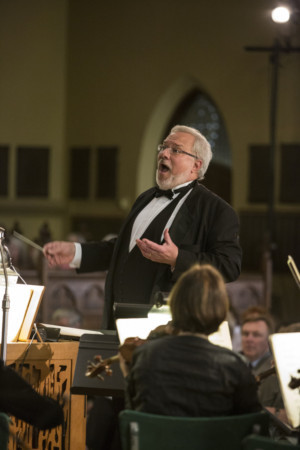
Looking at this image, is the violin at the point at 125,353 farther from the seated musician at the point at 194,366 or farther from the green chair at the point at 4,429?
the green chair at the point at 4,429

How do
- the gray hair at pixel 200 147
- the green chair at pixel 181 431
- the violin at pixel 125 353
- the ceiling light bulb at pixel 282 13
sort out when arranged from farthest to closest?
the ceiling light bulb at pixel 282 13 < the gray hair at pixel 200 147 < the violin at pixel 125 353 < the green chair at pixel 181 431

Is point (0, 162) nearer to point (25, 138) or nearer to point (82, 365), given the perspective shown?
point (25, 138)

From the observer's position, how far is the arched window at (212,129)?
14938 mm

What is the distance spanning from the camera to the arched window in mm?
14938

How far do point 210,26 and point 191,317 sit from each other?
1215cm

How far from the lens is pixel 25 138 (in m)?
14.6

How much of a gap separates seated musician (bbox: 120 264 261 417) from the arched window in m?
11.9

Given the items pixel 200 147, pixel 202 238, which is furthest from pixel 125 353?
pixel 200 147

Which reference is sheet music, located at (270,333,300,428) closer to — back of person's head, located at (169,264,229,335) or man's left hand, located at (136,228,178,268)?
back of person's head, located at (169,264,229,335)

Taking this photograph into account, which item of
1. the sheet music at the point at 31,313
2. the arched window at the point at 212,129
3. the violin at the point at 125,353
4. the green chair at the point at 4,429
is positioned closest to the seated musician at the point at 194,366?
the violin at the point at 125,353

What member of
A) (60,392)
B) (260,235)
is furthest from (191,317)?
(260,235)

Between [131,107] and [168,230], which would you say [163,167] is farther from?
[131,107]

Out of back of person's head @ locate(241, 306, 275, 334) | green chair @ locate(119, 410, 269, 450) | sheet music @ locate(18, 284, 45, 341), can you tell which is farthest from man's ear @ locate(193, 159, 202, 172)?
back of person's head @ locate(241, 306, 275, 334)

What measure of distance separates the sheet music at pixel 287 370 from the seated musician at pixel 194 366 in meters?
0.38
